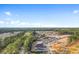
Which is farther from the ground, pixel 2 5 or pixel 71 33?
pixel 2 5

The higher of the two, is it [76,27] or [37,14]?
[37,14]

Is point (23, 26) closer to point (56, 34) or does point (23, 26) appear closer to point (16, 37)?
point (16, 37)

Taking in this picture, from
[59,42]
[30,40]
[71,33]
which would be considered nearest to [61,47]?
[59,42]

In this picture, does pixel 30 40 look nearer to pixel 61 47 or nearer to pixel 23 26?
pixel 23 26
